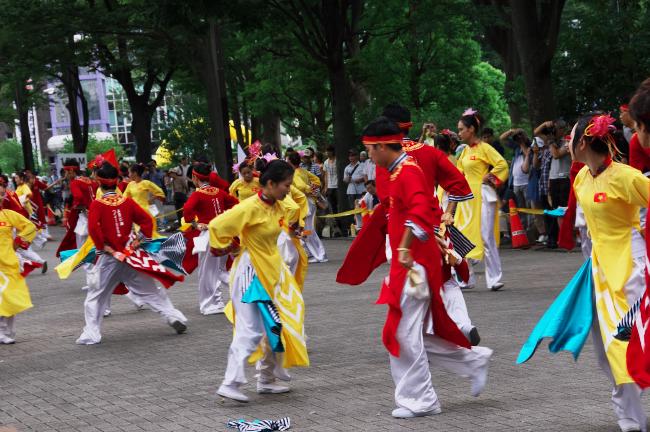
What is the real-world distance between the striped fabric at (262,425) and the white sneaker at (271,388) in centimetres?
100

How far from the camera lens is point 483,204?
1369cm

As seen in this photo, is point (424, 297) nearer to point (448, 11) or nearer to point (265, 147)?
point (265, 147)

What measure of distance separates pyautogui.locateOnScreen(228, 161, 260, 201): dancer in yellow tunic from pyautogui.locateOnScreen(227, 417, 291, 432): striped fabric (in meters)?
6.45

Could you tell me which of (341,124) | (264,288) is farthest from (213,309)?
(341,124)

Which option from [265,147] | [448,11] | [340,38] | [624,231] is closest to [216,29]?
[340,38]

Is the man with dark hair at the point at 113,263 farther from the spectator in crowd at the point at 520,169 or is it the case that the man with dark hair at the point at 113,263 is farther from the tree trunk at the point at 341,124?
the tree trunk at the point at 341,124

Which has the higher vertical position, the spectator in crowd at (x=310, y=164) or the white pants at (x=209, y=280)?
the spectator in crowd at (x=310, y=164)

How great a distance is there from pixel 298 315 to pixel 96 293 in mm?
3774

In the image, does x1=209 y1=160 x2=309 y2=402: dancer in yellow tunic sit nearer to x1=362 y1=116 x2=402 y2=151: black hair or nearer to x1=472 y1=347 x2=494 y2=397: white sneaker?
x1=362 y1=116 x2=402 y2=151: black hair


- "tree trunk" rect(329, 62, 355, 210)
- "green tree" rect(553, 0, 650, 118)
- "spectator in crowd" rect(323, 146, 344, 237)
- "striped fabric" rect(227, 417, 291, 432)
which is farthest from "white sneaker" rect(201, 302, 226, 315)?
"spectator in crowd" rect(323, 146, 344, 237)

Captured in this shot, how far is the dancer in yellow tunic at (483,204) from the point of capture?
13.5m

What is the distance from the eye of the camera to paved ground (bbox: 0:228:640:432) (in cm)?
720

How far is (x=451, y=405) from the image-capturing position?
745cm

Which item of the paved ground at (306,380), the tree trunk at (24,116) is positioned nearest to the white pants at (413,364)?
the paved ground at (306,380)
